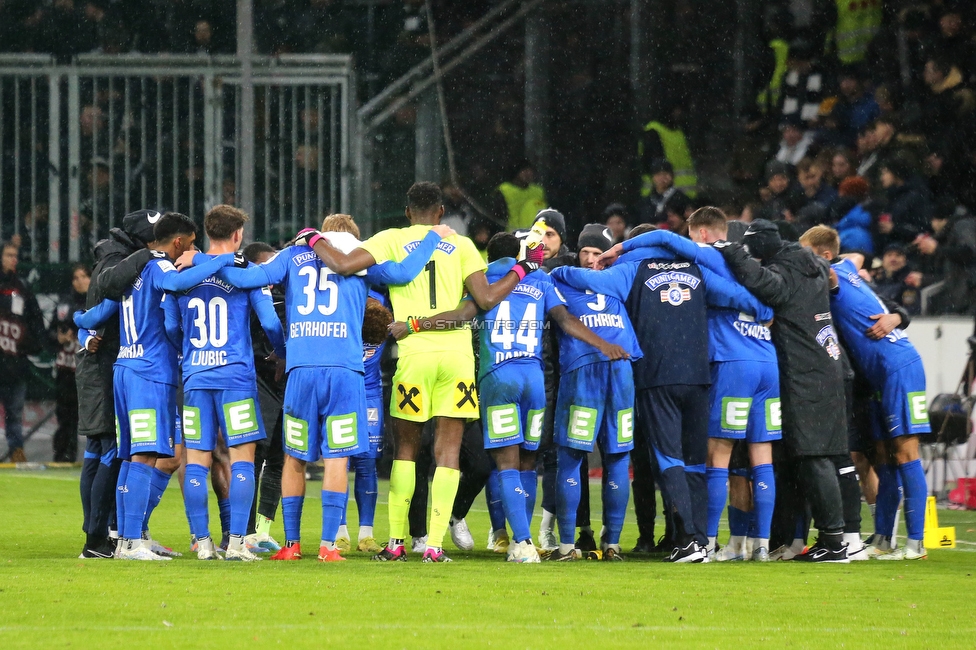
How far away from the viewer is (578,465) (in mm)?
7922

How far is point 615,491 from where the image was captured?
7.89 metres

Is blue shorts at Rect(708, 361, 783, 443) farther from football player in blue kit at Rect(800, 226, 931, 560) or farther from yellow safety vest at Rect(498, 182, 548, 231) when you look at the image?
yellow safety vest at Rect(498, 182, 548, 231)

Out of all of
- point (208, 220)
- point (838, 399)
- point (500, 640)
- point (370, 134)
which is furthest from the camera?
point (370, 134)

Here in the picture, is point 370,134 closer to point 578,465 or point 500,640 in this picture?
point 578,465

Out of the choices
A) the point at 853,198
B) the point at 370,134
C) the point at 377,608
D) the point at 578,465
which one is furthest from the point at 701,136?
the point at 377,608

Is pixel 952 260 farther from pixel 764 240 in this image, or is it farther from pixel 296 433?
pixel 296 433

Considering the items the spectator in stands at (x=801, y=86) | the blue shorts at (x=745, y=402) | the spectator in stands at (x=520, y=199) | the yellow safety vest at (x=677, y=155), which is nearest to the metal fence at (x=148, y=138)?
the spectator in stands at (x=520, y=199)

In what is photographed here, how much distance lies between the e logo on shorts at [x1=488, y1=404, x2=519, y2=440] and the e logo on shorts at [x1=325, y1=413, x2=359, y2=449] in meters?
0.80

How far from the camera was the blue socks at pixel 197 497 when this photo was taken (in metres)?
7.44

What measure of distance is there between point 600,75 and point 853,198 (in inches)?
162

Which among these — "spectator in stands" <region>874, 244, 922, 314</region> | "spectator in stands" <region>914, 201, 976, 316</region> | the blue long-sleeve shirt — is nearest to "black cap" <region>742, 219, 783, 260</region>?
the blue long-sleeve shirt

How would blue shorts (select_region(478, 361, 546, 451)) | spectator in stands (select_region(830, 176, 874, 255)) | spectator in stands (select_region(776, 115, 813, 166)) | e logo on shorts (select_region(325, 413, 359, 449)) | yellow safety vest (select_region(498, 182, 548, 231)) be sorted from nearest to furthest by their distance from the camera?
e logo on shorts (select_region(325, 413, 359, 449)) < blue shorts (select_region(478, 361, 546, 451)) < spectator in stands (select_region(830, 176, 874, 255)) < spectator in stands (select_region(776, 115, 813, 166)) < yellow safety vest (select_region(498, 182, 548, 231))

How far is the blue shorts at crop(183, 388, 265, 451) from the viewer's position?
24.3 feet

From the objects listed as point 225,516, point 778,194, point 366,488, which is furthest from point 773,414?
point 778,194
